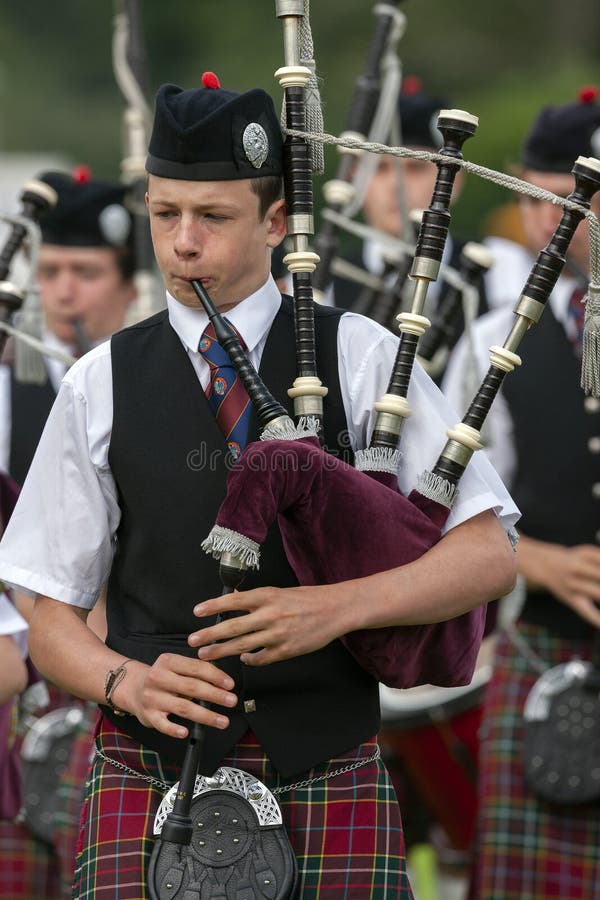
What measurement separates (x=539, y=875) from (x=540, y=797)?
0.22 m

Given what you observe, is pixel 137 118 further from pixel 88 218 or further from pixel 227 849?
pixel 227 849

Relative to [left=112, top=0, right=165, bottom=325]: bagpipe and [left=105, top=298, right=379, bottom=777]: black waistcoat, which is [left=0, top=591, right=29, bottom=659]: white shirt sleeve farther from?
[left=112, top=0, right=165, bottom=325]: bagpipe

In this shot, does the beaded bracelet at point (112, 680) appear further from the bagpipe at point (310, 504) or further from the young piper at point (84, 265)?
the young piper at point (84, 265)

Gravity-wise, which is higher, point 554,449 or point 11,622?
point 554,449

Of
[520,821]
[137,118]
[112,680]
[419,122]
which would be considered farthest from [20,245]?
[419,122]

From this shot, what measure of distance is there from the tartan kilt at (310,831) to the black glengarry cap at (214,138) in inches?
36.8

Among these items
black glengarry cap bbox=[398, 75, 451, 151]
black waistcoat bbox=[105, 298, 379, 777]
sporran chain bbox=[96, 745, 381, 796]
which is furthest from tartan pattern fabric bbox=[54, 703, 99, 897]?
black glengarry cap bbox=[398, 75, 451, 151]

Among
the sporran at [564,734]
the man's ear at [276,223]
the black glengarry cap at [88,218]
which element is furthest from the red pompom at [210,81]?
the black glengarry cap at [88,218]

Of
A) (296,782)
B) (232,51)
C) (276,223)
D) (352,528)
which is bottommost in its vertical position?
(296,782)

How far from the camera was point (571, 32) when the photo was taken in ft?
70.2

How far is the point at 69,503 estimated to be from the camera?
9.75ft

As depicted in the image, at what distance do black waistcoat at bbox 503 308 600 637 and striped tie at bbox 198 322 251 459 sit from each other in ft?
6.91

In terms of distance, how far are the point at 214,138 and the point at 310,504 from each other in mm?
623

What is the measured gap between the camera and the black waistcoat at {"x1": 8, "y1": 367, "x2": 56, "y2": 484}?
517 centimetres
